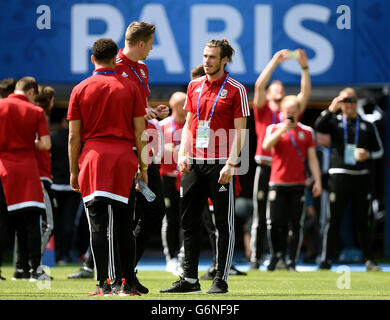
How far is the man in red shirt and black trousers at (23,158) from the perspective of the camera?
8.10m

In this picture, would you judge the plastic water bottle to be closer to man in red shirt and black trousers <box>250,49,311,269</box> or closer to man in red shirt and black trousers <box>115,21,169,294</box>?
man in red shirt and black trousers <box>115,21,169,294</box>

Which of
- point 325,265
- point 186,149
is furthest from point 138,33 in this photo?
point 325,265

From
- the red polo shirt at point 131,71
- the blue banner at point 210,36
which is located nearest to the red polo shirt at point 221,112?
the red polo shirt at point 131,71

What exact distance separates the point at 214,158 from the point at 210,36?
6.18 m

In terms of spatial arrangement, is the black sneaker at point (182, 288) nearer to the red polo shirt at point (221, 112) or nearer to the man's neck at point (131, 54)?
the red polo shirt at point (221, 112)

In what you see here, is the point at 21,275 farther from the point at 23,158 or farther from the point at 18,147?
the point at 18,147

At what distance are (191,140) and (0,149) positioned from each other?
7.70 ft

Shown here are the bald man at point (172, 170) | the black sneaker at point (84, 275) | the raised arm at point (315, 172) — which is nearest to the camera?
the black sneaker at point (84, 275)

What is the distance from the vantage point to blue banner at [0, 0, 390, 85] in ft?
41.0

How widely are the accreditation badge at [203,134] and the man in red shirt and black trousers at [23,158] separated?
207 cm

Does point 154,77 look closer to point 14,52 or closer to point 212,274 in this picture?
point 14,52

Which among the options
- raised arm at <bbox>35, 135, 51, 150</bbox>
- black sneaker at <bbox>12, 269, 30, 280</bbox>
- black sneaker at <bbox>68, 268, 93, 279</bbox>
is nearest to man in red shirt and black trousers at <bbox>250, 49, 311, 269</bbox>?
black sneaker at <bbox>68, 268, 93, 279</bbox>
